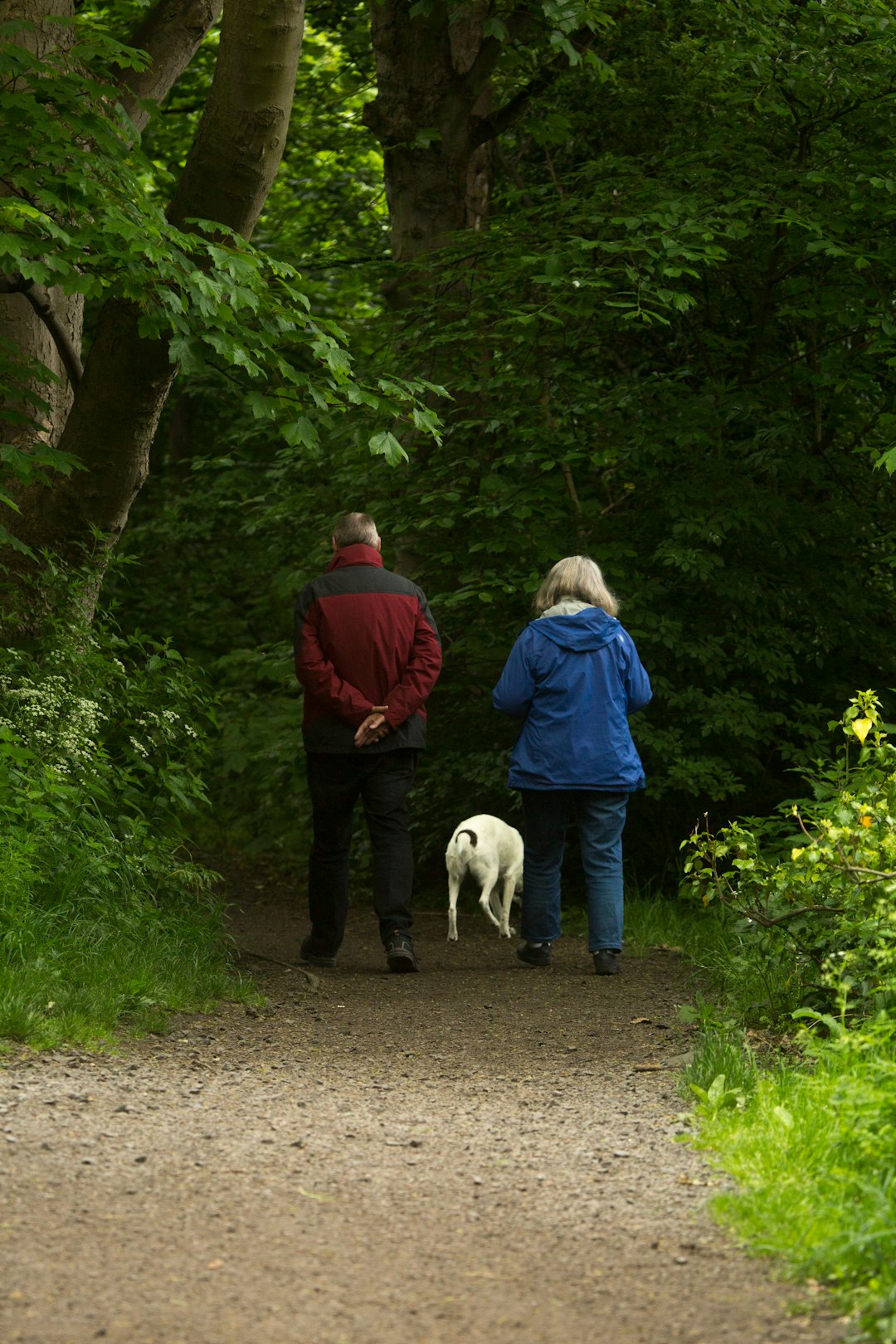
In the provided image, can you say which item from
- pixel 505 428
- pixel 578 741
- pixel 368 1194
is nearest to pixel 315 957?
pixel 578 741

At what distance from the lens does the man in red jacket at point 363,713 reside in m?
7.15

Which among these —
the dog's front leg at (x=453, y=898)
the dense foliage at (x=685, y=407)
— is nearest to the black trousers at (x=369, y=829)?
the dog's front leg at (x=453, y=898)

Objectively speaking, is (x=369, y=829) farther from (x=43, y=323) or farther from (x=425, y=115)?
(x=425, y=115)

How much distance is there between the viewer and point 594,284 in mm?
8109

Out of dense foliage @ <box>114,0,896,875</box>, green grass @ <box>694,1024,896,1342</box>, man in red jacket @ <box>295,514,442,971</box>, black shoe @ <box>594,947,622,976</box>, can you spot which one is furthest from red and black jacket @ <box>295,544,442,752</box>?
green grass @ <box>694,1024,896,1342</box>

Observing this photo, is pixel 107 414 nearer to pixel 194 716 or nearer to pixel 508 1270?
pixel 194 716

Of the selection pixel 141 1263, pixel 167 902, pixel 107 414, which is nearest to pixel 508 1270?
pixel 141 1263

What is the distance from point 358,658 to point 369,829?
84 cm

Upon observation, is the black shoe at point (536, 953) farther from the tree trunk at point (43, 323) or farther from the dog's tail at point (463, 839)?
the tree trunk at point (43, 323)

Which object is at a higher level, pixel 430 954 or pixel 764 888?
pixel 764 888

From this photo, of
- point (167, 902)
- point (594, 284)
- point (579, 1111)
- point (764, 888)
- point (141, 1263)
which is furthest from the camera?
point (594, 284)

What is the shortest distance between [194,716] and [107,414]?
1765 millimetres

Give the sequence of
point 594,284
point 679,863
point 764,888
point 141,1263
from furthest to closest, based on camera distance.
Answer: point 679,863 → point 594,284 → point 764,888 → point 141,1263

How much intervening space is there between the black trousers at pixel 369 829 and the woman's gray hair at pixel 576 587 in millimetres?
1030
